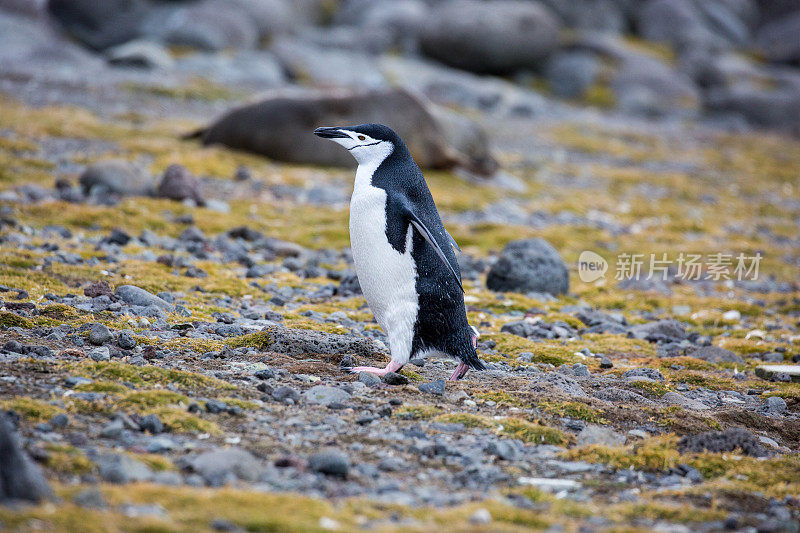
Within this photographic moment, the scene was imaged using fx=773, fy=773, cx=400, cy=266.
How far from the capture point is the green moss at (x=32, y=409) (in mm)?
3787

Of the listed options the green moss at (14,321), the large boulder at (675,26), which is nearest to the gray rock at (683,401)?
the green moss at (14,321)

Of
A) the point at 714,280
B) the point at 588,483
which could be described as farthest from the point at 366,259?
the point at 714,280

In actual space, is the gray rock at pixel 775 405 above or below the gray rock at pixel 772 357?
above

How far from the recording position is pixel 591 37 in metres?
32.3

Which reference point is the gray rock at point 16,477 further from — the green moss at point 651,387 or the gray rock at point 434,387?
the green moss at point 651,387

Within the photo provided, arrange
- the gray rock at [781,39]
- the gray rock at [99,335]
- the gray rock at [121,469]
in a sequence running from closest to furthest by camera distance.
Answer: the gray rock at [121,469] → the gray rock at [99,335] → the gray rock at [781,39]

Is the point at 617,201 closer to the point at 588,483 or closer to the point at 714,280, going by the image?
the point at 714,280

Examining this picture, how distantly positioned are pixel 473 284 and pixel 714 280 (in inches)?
148

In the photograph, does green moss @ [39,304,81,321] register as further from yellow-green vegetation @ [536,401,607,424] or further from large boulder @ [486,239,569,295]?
large boulder @ [486,239,569,295]

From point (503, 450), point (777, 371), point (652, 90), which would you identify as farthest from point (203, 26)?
point (503, 450)

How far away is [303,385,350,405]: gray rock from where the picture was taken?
15.0ft

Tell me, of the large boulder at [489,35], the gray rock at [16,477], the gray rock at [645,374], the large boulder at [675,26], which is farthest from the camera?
the large boulder at [675,26]

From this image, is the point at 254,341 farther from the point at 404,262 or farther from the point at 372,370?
the point at 404,262

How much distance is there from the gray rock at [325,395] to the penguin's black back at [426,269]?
0.84m
